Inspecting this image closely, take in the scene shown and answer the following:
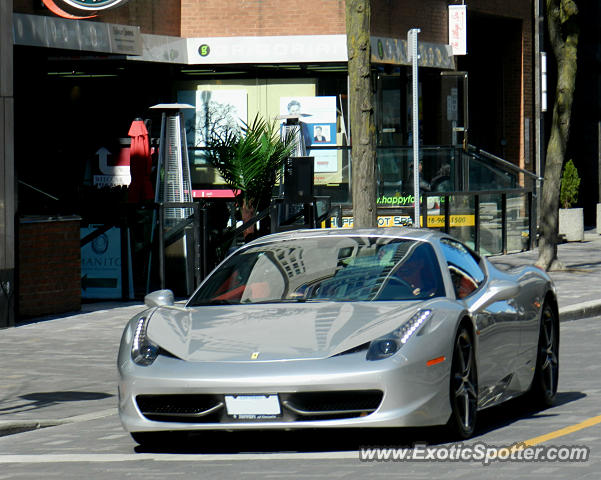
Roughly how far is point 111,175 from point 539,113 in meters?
10.5

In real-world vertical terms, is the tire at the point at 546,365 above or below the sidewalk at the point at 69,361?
above

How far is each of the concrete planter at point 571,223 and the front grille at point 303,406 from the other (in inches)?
1000

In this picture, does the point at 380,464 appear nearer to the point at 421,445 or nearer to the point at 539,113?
the point at 421,445

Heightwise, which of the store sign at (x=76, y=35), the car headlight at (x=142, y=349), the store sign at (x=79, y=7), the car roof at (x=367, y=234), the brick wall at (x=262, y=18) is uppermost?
the brick wall at (x=262, y=18)

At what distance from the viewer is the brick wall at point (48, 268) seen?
17391mm

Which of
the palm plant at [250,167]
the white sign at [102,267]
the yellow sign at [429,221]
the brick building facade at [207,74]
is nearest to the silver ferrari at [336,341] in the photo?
the white sign at [102,267]

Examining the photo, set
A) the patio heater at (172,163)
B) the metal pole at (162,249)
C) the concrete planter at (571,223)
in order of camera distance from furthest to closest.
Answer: the concrete planter at (571,223) → the patio heater at (172,163) → the metal pole at (162,249)

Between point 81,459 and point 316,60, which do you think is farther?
point 316,60

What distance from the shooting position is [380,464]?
7.57 m

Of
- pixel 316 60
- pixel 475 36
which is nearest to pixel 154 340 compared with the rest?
pixel 316 60

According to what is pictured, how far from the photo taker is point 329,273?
8961 millimetres

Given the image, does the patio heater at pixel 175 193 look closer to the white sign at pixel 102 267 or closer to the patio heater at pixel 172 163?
the patio heater at pixel 172 163

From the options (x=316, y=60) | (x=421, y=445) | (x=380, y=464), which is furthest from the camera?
(x=316, y=60)

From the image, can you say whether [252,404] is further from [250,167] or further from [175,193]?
[250,167]
